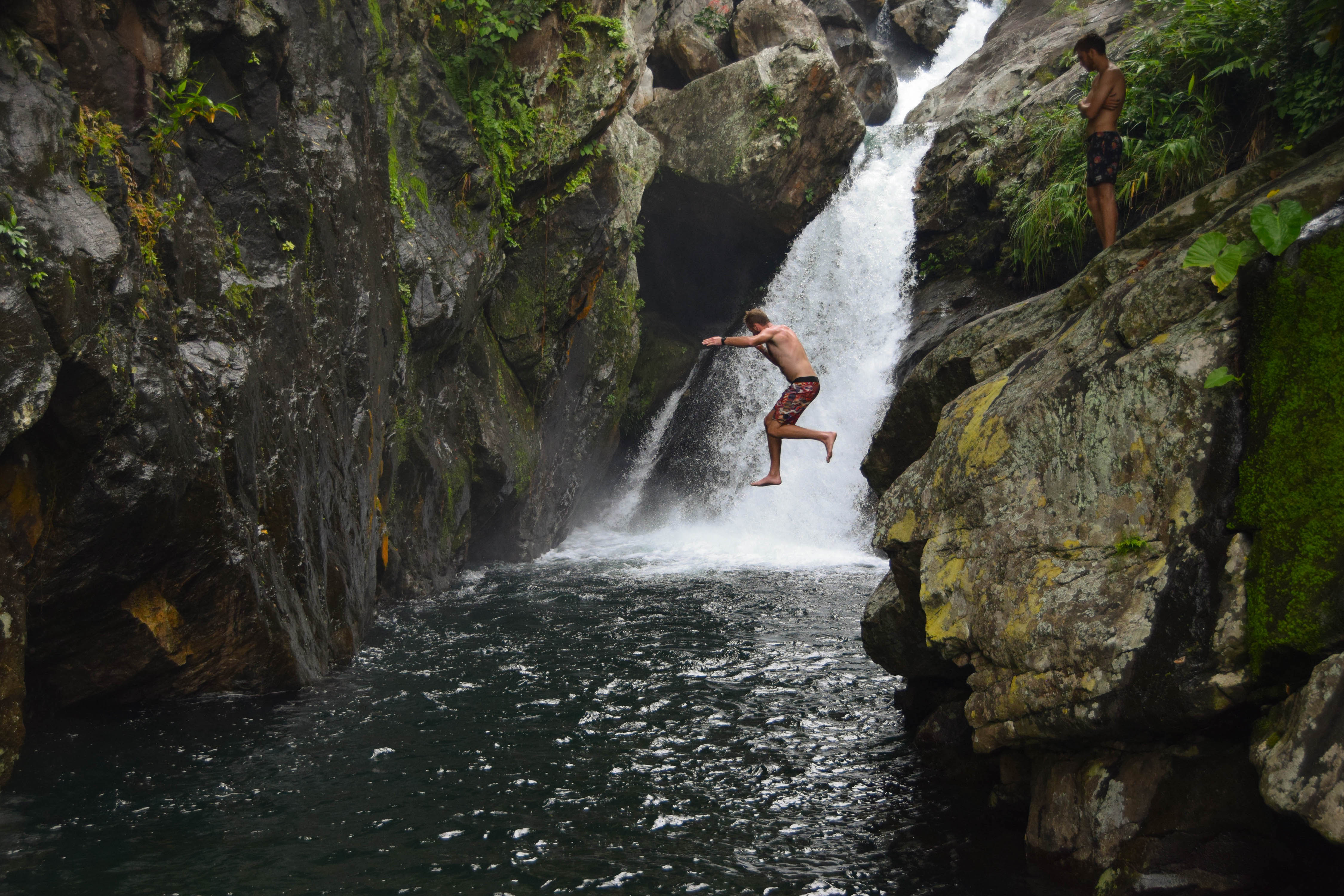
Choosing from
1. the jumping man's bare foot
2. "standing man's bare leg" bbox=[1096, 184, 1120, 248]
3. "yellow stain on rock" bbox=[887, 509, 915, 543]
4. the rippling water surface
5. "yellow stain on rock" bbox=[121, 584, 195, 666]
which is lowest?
the rippling water surface

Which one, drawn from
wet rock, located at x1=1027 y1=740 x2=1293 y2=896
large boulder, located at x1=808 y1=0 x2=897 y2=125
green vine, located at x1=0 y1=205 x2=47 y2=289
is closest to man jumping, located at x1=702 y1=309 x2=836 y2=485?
wet rock, located at x1=1027 y1=740 x2=1293 y2=896

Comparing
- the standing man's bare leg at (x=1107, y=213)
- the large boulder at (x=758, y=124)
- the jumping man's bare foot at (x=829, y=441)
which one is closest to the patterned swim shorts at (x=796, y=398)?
the jumping man's bare foot at (x=829, y=441)

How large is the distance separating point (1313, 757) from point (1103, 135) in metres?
6.13

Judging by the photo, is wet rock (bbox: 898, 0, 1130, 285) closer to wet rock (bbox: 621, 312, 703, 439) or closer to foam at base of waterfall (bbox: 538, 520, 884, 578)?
wet rock (bbox: 621, 312, 703, 439)

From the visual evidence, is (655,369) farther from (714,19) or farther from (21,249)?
(21,249)

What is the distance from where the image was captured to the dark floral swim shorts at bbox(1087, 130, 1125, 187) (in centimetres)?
745

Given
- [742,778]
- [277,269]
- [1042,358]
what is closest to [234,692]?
[277,269]

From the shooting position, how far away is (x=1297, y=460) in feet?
11.8

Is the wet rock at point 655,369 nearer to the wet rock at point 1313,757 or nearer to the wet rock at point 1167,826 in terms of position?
the wet rock at point 1167,826

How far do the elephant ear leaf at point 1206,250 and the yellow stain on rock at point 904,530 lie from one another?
6.73 ft

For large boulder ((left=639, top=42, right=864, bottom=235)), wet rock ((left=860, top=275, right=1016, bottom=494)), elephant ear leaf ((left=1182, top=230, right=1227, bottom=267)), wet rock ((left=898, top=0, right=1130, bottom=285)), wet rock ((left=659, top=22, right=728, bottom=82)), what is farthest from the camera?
wet rock ((left=659, top=22, right=728, bottom=82))

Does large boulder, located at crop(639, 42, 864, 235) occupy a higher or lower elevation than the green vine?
higher

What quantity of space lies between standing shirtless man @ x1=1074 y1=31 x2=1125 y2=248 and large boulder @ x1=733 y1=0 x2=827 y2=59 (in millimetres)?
13626

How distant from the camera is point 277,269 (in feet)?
23.6
